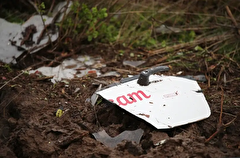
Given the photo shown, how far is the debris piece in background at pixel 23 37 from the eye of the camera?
3228mm

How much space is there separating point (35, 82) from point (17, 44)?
82 centimetres

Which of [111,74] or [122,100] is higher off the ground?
[122,100]

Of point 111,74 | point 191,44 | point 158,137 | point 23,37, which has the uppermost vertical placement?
point 23,37

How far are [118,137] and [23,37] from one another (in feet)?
6.47

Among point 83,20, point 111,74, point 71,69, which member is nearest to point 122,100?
point 111,74

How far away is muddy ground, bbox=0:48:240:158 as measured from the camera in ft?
6.03

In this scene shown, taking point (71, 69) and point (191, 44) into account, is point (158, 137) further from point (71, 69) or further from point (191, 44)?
point (191, 44)

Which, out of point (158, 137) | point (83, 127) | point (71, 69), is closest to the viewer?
point (158, 137)

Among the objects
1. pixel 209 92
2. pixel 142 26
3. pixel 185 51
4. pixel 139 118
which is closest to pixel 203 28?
pixel 185 51

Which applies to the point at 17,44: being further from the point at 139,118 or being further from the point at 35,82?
the point at 139,118

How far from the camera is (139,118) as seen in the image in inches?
84.2

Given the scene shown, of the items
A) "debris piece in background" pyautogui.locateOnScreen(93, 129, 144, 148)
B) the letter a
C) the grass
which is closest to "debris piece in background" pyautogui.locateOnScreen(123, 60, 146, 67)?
the grass

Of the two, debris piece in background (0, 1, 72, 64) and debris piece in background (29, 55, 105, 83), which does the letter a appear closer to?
debris piece in background (29, 55, 105, 83)

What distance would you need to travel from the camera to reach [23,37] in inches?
134
